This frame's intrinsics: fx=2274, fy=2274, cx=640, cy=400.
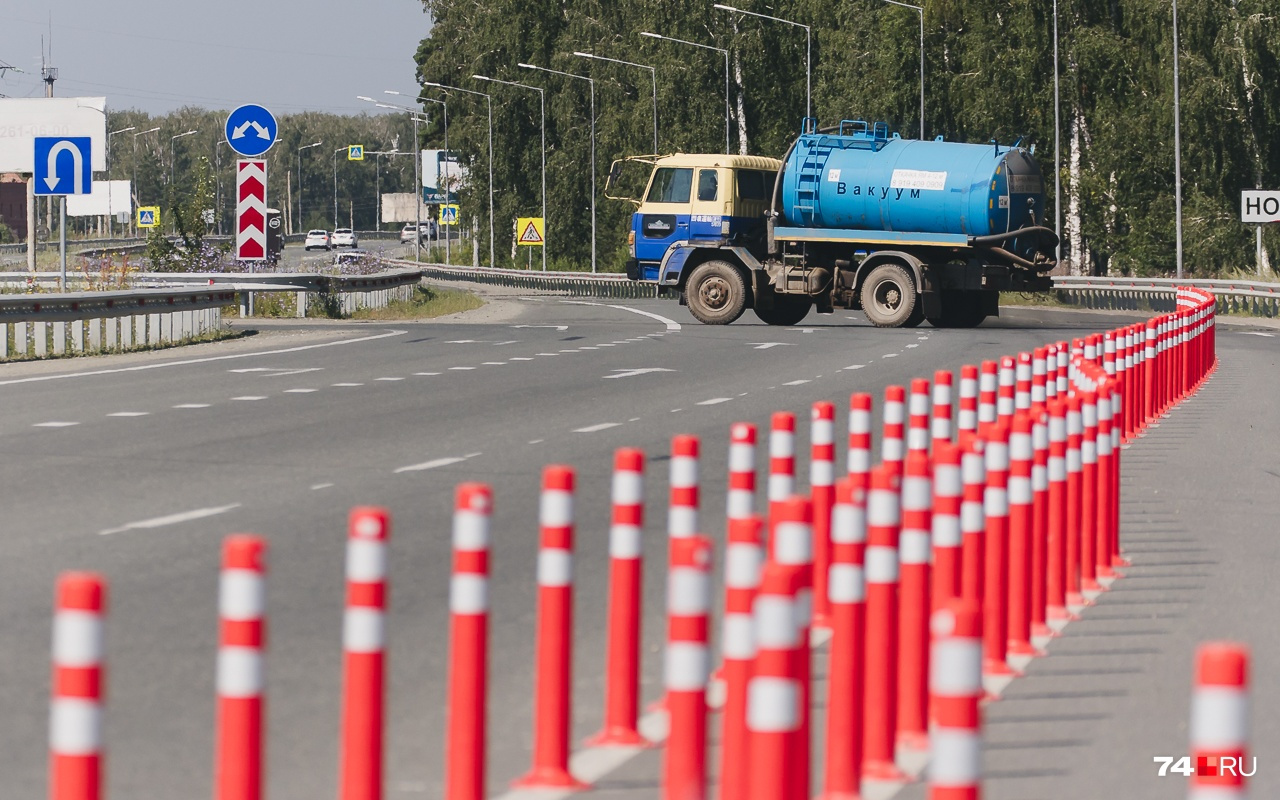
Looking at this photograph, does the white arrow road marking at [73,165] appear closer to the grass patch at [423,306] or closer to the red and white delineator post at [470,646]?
the grass patch at [423,306]

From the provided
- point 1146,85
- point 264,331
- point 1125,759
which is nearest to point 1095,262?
point 1146,85

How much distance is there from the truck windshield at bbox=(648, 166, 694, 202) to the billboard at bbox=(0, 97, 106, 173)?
57851mm

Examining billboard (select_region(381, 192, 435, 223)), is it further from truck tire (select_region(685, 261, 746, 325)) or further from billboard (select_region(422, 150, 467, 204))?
truck tire (select_region(685, 261, 746, 325))

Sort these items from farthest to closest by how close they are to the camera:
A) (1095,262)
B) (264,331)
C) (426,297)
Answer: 1. (1095,262)
2. (426,297)
3. (264,331)

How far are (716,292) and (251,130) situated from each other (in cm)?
1022

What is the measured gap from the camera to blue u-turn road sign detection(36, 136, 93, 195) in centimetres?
2977

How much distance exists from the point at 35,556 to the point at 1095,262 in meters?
65.5

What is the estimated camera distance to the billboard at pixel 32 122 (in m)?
92.7

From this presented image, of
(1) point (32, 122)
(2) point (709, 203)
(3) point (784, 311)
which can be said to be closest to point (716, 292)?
(2) point (709, 203)

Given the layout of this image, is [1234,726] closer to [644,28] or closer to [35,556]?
[35,556]

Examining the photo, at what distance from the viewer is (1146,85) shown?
203ft

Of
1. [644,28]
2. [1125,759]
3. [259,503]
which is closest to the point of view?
[1125,759]

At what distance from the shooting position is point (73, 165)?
2988cm

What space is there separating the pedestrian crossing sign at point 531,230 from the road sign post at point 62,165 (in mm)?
44905
